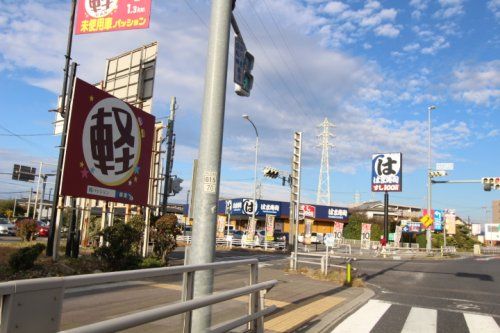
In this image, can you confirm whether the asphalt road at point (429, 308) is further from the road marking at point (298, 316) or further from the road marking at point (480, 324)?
the road marking at point (298, 316)

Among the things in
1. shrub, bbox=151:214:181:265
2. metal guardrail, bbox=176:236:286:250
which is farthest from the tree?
shrub, bbox=151:214:181:265

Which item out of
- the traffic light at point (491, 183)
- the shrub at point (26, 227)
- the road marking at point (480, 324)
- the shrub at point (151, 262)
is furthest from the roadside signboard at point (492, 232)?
the road marking at point (480, 324)

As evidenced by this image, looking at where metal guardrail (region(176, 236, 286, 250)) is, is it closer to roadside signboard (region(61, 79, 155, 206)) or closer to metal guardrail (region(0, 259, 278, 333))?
roadside signboard (region(61, 79, 155, 206))

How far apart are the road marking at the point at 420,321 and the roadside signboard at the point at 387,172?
83.6ft

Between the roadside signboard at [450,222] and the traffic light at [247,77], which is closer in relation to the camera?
the traffic light at [247,77]

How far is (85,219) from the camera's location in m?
24.1

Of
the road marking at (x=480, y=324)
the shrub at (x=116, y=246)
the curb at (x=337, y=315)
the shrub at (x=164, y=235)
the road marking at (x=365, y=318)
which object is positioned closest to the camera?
the curb at (x=337, y=315)

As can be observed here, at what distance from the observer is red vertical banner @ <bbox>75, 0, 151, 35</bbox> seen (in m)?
15.8

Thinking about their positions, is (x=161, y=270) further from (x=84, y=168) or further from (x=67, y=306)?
(x=84, y=168)

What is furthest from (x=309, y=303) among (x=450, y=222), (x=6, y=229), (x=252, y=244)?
(x=450, y=222)

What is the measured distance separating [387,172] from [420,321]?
90.2 feet

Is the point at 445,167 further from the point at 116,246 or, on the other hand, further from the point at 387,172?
the point at 116,246

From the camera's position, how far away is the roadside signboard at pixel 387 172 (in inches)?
1380

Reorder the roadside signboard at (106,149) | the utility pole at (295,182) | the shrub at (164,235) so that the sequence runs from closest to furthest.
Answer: the roadside signboard at (106,149) → the shrub at (164,235) → the utility pole at (295,182)
